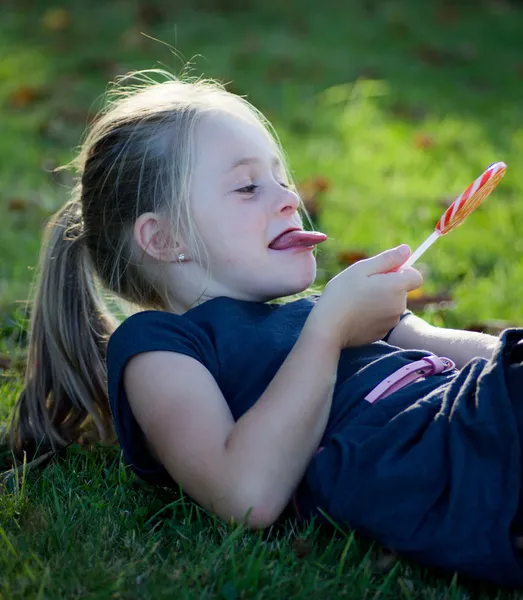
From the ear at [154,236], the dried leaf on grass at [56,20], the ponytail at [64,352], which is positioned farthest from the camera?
the dried leaf on grass at [56,20]

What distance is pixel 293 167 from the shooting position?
4602 millimetres

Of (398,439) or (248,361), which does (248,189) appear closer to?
(248,361)

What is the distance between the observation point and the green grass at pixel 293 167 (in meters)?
1.61

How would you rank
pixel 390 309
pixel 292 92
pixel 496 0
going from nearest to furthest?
pixel 390 309 → pixel 292 92 → pixel 496 0

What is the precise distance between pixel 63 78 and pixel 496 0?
5.12 m

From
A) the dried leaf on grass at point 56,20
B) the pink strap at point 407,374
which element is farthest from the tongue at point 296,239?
the dried leaf on grass at point 56,20

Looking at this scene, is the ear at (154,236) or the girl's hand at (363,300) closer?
the girl's hand at (363,300)

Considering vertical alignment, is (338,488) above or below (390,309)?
below

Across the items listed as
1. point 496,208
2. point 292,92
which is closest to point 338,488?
point 496,208

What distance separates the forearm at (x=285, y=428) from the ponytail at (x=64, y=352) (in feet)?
2.15

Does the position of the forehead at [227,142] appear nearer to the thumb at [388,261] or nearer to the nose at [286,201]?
the nose at [286,201]

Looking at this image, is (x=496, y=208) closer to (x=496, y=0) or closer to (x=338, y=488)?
(x=338, y=488)

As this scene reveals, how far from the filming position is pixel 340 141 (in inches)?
204

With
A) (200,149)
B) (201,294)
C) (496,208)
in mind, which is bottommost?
(496,208)
